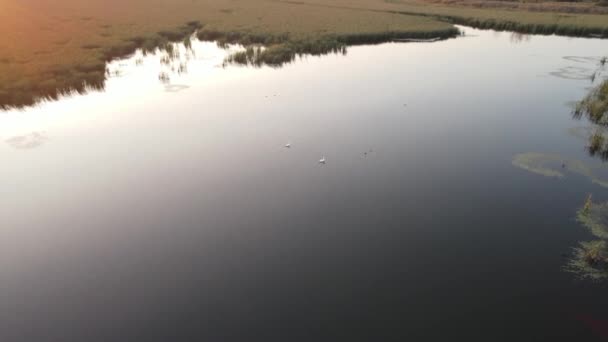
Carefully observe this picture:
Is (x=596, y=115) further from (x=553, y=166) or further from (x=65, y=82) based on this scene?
(x=65, y=82)

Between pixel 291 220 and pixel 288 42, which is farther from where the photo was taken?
pixel 288 42

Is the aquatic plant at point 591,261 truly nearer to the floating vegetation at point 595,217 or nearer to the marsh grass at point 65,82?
the floating vegetation at point 595,217

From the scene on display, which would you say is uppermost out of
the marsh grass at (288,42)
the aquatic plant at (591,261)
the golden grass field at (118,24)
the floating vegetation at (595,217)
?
the golden grass field at (118,24)

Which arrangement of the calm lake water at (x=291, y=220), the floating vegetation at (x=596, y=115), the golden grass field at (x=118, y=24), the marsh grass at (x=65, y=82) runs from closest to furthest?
1. the calm lake water at (x=291, y=220)
2. the floating vegetation at (x=596, y=115)
3. the marsh grass at (x=65, y=82)
4. the golden grass field at (x=118, y=24)

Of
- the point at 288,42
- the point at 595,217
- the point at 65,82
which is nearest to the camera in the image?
the point at 595,217

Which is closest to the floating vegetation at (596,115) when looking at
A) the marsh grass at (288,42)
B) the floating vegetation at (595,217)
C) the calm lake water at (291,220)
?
the calm lake water at (291,220)

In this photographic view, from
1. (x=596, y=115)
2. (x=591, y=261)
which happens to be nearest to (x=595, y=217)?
(x=591, y=261)

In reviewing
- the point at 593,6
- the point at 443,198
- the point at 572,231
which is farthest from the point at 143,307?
the point at 593,6

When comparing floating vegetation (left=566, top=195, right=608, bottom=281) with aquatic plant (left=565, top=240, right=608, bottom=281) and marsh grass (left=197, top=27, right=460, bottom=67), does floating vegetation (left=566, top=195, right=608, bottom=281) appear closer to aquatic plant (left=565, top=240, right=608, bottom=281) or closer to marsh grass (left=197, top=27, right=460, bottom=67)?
aquatic plant (left=565, top=240, right=608, bottom=281)
